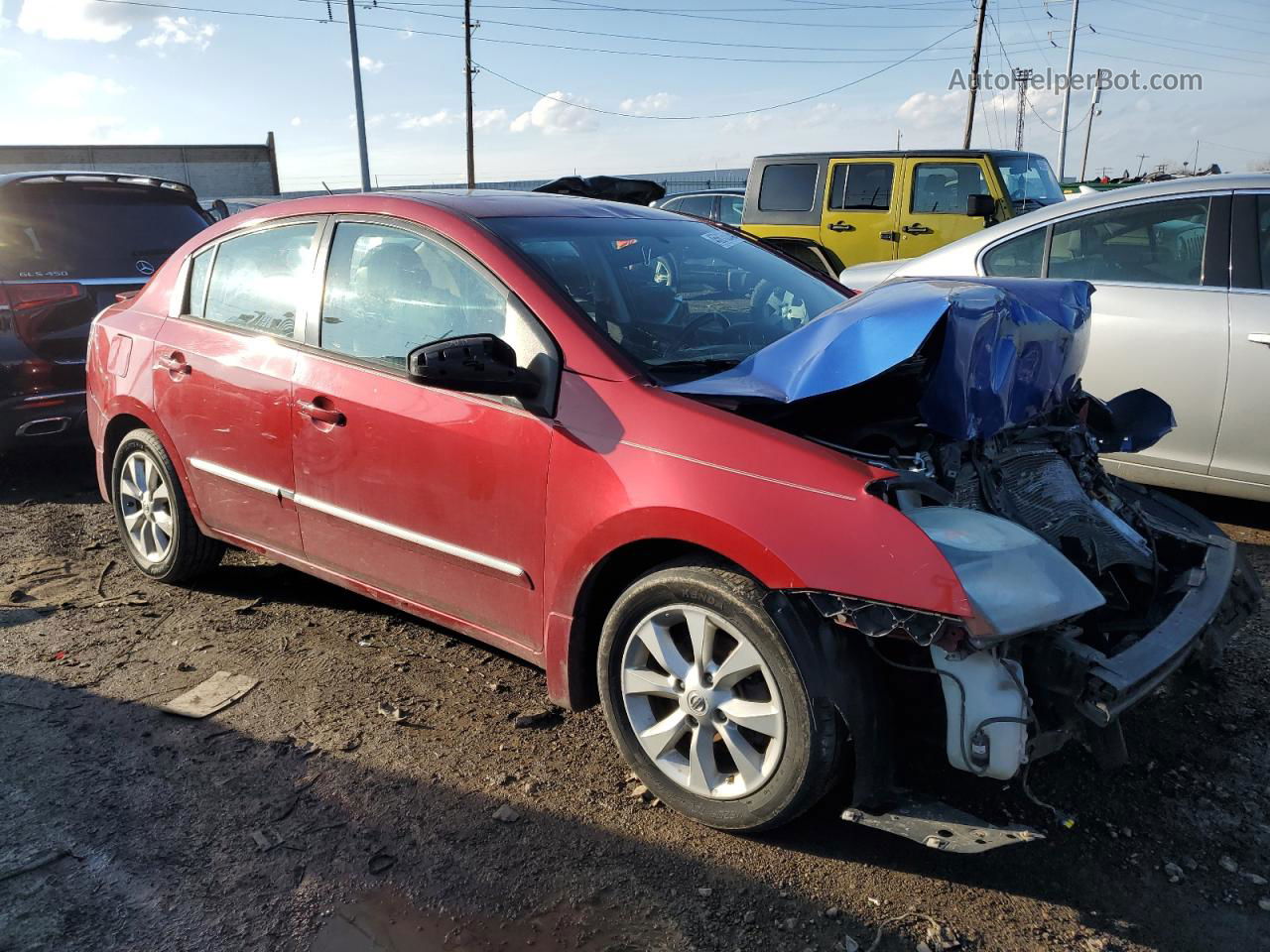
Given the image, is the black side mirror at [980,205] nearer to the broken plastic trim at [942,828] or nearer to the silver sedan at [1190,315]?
the silver sedan at [1190,315]

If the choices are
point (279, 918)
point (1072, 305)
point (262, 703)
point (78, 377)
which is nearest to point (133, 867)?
point (279, 918)

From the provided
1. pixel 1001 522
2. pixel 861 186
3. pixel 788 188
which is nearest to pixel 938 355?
pixel 1001 522

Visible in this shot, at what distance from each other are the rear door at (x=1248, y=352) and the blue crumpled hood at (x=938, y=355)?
1981mm

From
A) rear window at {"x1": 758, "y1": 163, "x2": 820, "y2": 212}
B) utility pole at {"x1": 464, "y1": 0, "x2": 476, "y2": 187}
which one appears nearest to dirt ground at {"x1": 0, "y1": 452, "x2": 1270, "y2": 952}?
rear window at {"x1": 758, "y1": 163, "x2": 820, "y2": 212}

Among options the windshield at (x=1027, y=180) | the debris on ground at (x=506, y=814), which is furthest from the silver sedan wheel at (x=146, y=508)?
the windshield at (x=1027, y=180)

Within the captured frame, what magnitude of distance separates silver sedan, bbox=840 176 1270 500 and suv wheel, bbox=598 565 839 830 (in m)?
3.11

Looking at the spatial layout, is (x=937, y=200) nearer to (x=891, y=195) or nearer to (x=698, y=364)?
(x=891, y=195)

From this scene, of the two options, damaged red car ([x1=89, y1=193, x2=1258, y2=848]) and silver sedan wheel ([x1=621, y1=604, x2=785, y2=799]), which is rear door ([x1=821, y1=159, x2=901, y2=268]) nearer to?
damaged red car ([x1=89, y1=193, x2=1258, y2=848])

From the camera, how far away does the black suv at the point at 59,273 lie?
5.80m

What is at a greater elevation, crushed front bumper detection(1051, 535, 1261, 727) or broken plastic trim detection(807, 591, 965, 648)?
broken plastic trim detection(807, 591, 965, 648)

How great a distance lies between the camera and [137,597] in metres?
4.42

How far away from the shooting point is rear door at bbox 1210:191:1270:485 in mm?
4375

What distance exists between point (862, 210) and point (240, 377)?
7996mm

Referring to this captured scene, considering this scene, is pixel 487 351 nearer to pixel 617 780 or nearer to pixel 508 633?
pixel 508 633
